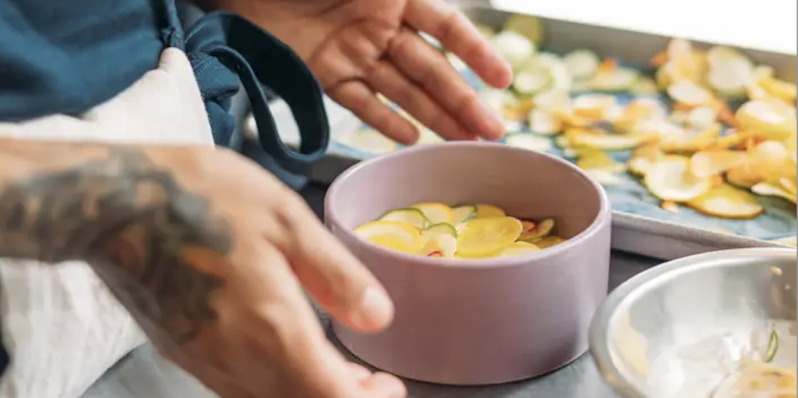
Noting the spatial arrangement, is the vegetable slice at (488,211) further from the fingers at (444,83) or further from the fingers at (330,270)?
the fingers at (330,270)

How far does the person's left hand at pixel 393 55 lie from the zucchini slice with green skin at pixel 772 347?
0.22 m

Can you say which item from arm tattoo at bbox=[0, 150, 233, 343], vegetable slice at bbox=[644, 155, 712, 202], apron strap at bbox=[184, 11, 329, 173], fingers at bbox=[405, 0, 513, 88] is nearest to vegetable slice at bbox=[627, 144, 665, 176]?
vegetable slice at bbox=[644, 155, 712, 202]

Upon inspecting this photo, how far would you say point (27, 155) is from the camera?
1.00 ft

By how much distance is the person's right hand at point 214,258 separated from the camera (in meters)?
0.29

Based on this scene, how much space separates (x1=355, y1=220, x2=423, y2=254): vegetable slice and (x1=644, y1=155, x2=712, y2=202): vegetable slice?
19 centimetres

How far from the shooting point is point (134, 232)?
30 cm

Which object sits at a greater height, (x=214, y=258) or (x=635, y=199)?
(x=214, y=258)

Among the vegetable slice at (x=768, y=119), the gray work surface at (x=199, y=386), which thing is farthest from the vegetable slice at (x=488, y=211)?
the vegetable slice at (x=768, y=119)

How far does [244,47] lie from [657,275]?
10.8 inches

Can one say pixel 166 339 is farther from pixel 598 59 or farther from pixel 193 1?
pixel 598 59

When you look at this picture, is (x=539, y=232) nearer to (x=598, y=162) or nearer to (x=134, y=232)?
(x=598, y=162)

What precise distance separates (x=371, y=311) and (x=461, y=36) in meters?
0.36

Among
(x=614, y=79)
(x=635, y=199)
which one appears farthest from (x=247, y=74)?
(x=614, y=79)

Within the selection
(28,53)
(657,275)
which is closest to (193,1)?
(28,53)
